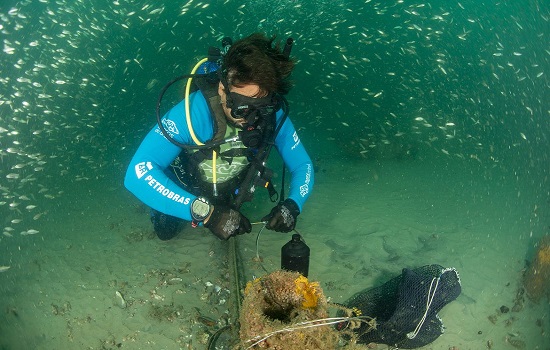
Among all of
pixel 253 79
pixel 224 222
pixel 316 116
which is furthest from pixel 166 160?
pixel 316 116

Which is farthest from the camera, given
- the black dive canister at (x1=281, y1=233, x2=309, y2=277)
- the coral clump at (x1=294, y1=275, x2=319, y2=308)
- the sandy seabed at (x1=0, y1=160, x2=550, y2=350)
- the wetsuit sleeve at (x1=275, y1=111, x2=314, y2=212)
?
the wetsuit sleeve at (x1=275, y1=111, x2=314, y2=212)

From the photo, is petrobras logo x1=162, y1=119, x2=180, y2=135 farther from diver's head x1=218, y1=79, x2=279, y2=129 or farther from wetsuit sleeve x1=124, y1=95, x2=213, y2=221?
diver's head x1=218, y1=79, x2=279, y2=129

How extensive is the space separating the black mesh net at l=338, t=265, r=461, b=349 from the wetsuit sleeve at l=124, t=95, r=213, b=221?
2.02 metres

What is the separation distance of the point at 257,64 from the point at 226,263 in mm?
3057

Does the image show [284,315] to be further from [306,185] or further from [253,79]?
[306,185]

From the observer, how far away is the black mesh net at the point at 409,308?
3.46 meters

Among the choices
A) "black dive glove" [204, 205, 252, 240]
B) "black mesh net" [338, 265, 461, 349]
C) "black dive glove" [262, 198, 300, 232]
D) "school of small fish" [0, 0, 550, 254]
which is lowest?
"school of small fish" [0, 0, 550, 254]

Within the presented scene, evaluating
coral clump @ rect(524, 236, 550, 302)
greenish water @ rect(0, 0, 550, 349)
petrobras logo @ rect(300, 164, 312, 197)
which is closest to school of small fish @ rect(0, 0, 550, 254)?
greenish water @ rect(0, 0, 550, 349)

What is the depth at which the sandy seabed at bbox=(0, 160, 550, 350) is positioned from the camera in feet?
13.9

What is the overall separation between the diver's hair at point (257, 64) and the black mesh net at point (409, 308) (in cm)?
237

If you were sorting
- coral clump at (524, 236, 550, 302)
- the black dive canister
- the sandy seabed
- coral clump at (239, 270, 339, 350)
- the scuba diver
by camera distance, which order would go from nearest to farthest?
coral clump at (239, 270, 339, 350), the black dive canister, the scuba diver, the sandy seabed, coral clump at (524, 236, 550, 302)

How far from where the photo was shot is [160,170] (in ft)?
12.3

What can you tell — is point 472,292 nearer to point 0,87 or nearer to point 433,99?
point 0,87

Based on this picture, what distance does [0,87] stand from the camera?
11570 millimetres
